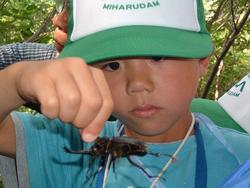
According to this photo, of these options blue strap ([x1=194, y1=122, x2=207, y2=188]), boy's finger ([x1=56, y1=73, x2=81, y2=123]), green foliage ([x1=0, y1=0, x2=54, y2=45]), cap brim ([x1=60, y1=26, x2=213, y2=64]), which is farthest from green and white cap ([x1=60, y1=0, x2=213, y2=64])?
green foliage ([x1=0, y1=0, x2=54, y2=45])

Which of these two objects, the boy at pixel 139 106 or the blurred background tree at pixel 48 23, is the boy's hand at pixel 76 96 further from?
the blurred background tree at pixel 48 23

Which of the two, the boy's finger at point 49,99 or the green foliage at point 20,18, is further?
the green foliage at point 20,18

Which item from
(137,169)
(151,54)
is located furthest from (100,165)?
(151,54)

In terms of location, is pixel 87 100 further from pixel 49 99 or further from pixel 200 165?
pixel 200 165

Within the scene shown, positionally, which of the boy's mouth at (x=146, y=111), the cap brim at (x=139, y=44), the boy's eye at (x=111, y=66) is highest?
the cap brim at (x=139, y=44)

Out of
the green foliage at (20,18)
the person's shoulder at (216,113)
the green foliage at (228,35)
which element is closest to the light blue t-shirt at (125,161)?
the person's shoulder at (216,113)

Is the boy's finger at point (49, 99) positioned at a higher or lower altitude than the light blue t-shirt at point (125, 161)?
higher

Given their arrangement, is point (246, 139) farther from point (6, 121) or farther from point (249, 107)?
point (6, 121)
